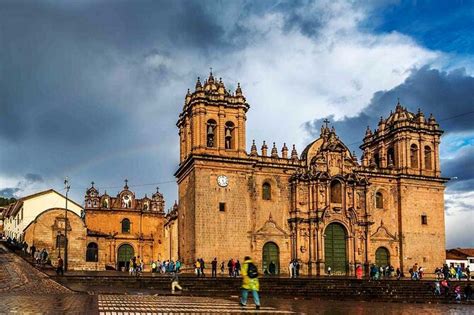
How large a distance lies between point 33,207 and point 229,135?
30577mm

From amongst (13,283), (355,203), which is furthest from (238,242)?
(13,283)

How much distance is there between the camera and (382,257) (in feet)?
155

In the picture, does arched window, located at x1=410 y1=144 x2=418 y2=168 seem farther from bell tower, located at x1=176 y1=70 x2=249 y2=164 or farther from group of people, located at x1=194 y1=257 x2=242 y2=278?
group of people, located at x1=194 y1=257 x2=242 y2=278

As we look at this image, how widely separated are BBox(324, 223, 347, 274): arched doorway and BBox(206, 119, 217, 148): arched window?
34.6 feet

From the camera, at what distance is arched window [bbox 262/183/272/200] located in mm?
44156

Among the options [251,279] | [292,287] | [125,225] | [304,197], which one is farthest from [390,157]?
[251,279]

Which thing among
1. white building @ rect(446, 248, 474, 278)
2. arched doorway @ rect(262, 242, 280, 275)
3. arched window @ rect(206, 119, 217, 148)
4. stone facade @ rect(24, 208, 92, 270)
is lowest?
white building @ rect(446, 248, 474, 278)

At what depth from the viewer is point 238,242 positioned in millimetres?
41938

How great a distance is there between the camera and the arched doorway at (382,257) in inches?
1852

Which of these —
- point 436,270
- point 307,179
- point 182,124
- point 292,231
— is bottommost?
point 436,270

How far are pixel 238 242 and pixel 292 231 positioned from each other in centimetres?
461

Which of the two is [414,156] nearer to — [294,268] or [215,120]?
[294,268]

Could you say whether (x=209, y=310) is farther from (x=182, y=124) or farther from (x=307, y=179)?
(x=182, y=124)

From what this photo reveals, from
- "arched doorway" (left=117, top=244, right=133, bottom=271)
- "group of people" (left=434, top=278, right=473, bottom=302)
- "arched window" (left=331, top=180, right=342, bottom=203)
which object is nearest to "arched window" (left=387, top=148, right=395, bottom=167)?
"arched window" (left=331, top=180, right=342, bottom=203)
